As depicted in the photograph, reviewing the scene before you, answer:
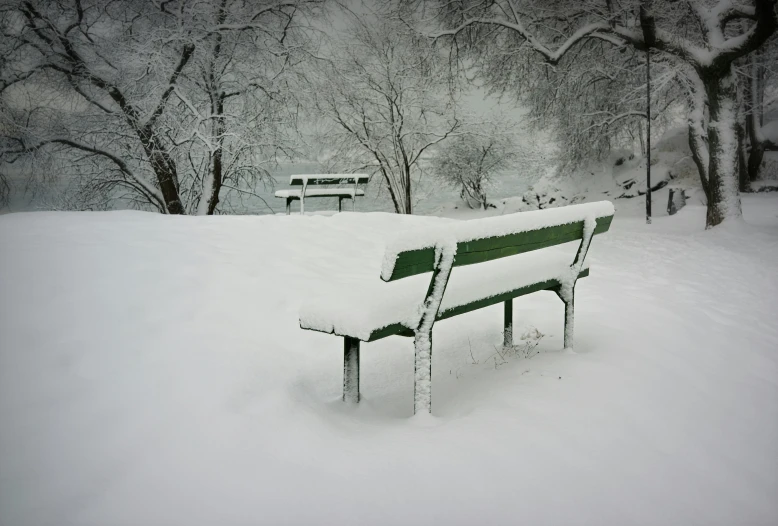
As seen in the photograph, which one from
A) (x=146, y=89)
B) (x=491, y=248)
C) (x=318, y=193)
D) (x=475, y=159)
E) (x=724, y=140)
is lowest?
(x=491, y=248)

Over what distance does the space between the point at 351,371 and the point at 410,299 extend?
49 cm

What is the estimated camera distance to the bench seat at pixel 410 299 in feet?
8.77

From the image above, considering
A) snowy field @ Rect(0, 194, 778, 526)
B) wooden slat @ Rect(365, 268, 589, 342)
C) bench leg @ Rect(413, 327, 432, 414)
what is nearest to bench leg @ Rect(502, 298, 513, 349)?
snowy field @ Rect(0, 194, 778, 526)

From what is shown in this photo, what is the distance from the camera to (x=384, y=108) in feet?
54.6

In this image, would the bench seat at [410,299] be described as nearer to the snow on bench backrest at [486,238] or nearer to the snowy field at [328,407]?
the snow on bench backrest at [486,238]

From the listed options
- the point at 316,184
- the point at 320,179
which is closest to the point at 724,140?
the point at 320,179

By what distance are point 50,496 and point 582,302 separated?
4.55m

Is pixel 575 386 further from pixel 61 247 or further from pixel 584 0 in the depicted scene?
pixel 584 0

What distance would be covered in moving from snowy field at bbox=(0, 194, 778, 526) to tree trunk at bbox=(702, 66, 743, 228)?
5.24 metres

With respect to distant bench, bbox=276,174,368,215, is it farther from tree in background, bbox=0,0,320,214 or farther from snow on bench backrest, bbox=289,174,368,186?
tree in background, bbox=0,0,320,214

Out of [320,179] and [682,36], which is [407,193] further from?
[682,36]

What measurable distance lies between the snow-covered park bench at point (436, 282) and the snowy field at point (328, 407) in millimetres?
427

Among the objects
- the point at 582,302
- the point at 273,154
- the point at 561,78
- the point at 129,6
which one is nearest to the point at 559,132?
the point at 561,78

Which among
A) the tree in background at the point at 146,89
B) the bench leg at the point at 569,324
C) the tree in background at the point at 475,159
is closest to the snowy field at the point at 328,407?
the bench leg at the point at 569,324
